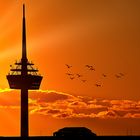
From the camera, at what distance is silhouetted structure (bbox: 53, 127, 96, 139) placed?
3019 inches

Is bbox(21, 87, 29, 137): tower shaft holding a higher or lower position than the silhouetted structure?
higher

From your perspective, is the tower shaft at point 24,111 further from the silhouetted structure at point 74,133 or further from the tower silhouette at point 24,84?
the silhouetted structure at point 74,133

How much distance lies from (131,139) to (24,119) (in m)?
120

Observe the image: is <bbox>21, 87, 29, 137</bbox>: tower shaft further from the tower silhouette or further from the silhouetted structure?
the silhouetted structure

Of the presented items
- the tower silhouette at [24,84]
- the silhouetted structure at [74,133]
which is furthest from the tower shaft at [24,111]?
the silhouetted structure at [74,133]

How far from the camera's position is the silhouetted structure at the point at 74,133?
76688mm

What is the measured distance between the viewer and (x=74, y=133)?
77.1 meters

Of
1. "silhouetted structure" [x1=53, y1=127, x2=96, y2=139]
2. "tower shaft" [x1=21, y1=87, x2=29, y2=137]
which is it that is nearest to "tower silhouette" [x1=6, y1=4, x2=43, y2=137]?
"tower shaft" [x1=21, y1=87, x2=29, y2=137]

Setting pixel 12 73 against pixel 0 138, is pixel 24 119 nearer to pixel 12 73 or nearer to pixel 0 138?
pixel 12 73

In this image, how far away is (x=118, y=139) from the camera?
8162 centimetres

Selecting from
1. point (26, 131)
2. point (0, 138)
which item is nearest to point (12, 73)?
point (26, 131)

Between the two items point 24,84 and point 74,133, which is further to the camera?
point 24,84

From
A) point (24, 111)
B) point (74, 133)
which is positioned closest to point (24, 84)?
point (24, 111)

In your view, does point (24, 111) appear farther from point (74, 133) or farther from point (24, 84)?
point (74, 133)
